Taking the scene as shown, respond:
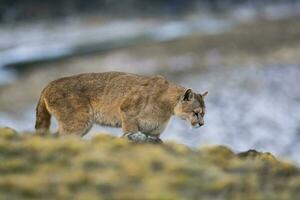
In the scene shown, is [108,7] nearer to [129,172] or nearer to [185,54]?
[185,54]

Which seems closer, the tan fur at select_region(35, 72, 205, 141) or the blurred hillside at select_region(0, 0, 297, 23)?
the tan fur at select_region(35, 72, 205, 141)

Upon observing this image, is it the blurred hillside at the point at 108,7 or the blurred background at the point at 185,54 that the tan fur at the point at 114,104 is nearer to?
the blurred background at the point at 185,54

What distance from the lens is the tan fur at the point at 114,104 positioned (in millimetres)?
13844

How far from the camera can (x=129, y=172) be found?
31.8ft

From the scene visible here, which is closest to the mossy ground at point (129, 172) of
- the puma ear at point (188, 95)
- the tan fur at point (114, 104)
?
the tan fur at point (114, 104)

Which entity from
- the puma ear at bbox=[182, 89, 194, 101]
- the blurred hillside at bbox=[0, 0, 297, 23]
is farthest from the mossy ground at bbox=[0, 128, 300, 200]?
the blurred hillside at bbox=[0, 0, 297, 23]

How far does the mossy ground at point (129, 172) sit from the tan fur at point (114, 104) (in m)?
2.37

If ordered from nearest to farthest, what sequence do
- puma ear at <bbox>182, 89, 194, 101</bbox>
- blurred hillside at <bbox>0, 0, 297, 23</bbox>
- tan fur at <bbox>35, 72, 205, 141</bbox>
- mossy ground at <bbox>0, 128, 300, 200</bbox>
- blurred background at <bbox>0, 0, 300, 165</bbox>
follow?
mossy ground at <bbox>0, 128, 300, 200</bbox> → tan fur at <bbox>35, 72, 205, 141</bbox> → puma ear at <bbox>182, 89, 194, 101</bbox> → blurred background at <bbox>0, 0, 300, 165</bbox> → blurred hillside at <bbox>0, 0, 297, 23</bbox>

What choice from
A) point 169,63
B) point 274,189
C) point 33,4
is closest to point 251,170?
point 274,189

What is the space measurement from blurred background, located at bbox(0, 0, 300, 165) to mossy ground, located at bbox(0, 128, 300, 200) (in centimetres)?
1409

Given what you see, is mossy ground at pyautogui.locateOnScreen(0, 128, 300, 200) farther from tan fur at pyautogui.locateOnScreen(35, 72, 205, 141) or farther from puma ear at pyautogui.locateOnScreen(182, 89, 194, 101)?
puma ear at pyautogui.locateOnScreen(182, 89, 194, 101)

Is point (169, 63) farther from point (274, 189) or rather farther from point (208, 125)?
point (274, 189)

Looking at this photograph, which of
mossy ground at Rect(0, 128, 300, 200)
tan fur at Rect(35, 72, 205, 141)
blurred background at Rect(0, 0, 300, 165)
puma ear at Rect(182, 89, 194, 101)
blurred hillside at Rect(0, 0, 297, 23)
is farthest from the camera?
blurred hillside at Rect(0, 0, 297, 23)

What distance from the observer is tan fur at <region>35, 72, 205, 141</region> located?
45.4 feet
